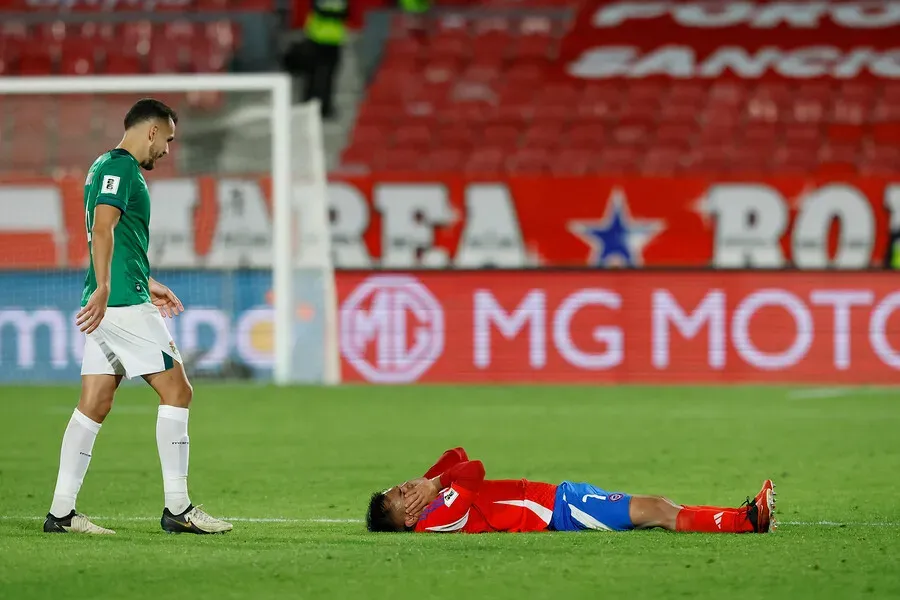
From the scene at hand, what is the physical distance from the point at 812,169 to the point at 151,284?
43.3 feet

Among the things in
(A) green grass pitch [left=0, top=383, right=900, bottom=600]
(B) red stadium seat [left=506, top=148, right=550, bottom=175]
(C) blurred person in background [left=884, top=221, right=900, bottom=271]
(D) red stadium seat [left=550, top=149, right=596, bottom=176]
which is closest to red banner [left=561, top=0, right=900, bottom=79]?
(D) red stadium seat [left=550, top=149, right=596, bottom=176]

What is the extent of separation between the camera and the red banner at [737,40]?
20625 mm

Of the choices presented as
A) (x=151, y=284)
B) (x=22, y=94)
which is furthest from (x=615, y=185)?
(x=151, y=284)

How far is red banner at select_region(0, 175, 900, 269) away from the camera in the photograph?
17219 mm

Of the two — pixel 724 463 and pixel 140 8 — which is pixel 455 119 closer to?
pixel 140 8

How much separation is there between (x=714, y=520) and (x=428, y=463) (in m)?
3.42

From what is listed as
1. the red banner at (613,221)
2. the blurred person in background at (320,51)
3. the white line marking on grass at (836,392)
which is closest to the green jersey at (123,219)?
the white line marking on grass at (836,392)

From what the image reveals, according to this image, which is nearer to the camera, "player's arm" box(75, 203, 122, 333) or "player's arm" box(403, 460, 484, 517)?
"player's arm" box(75, 203, 122, 333)

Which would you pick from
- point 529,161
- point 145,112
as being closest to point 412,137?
point 529,161

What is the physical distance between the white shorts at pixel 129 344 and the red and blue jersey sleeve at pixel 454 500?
3.99 feet

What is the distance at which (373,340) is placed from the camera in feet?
52.7

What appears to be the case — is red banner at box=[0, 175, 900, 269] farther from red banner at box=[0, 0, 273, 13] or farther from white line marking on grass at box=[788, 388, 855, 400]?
red banner at box=[0, 0, 273, 13]

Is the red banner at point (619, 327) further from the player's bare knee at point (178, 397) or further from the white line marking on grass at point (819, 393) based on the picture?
the player's bare knee at point (178, 397)

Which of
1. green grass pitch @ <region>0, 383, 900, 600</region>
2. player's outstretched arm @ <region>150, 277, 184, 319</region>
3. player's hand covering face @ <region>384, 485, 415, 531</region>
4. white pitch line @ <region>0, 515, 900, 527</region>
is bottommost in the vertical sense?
white pitch line @ <region>0, 515, 900, 527</region>
